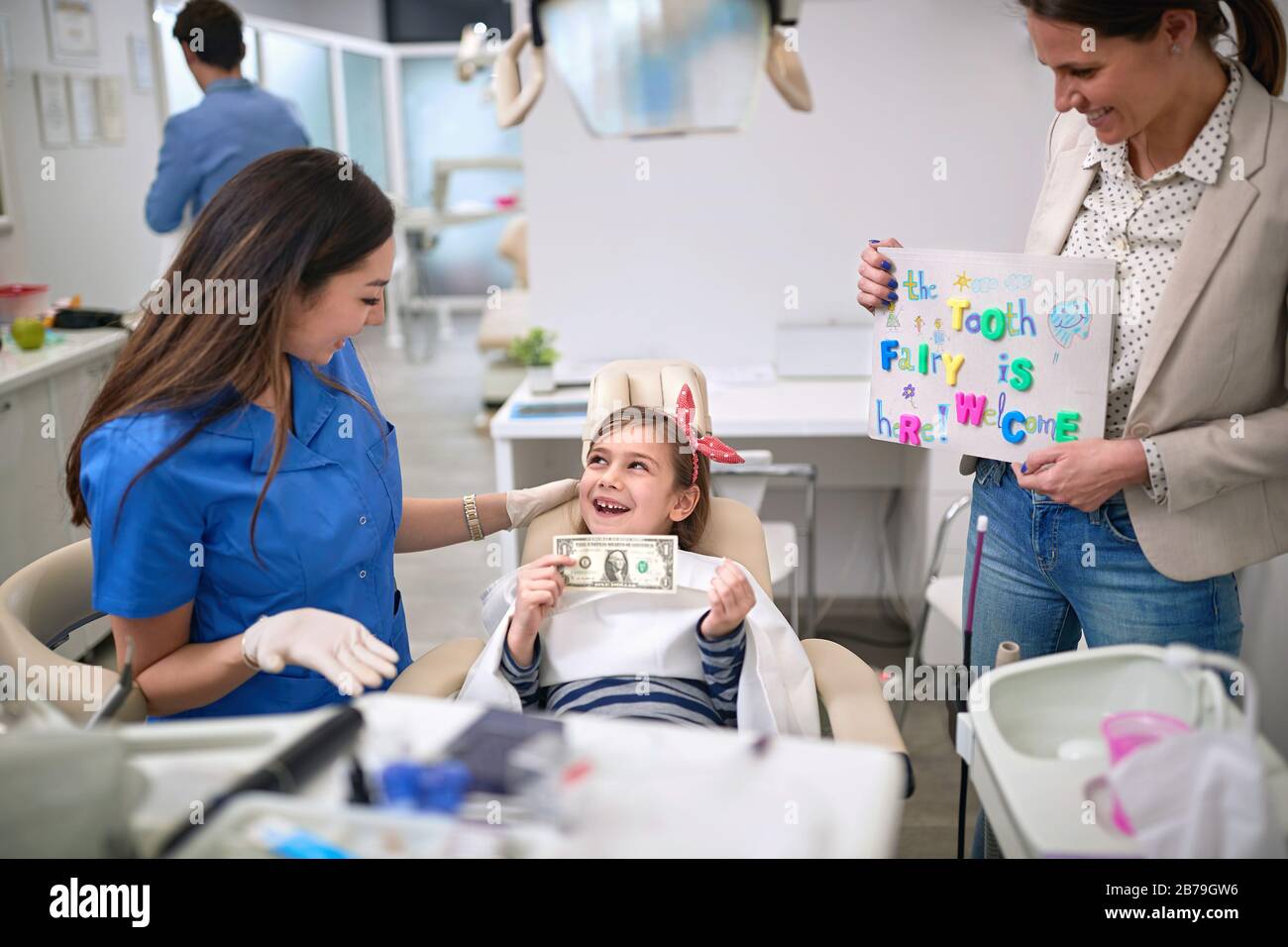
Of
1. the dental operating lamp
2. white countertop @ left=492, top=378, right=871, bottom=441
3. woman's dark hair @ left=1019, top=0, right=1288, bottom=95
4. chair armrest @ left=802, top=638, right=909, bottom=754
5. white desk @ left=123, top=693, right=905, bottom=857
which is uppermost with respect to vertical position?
woman's dark hair @ left=1019, top=0, right=1288, bottom=95

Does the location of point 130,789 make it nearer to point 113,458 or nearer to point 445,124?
point 113,458

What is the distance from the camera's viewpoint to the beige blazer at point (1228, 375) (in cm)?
134

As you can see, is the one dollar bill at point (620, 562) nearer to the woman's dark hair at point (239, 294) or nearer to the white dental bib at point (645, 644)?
the white dental bib at point (645, 644)

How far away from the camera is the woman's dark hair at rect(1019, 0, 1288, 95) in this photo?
1.30m

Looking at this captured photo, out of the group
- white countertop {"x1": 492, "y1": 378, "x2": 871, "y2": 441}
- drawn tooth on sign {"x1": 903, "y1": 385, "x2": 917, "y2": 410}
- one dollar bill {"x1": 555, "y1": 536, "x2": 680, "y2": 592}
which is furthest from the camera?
white countertop {"x1": 492, "y1": 378, "x2": 871, "y2": 441}

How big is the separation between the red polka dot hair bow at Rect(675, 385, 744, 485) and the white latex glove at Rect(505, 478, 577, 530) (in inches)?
8.6

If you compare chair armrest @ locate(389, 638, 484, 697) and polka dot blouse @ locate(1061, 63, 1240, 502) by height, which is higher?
polka dot blouse @ locate(1061, 63, 1240, 502)

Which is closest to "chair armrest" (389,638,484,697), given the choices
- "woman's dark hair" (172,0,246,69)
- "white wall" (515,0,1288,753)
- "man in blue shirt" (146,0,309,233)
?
"white wall" (515,0,1288,753)

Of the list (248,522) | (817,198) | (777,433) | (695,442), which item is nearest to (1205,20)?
(695,442)

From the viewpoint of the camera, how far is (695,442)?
1816 mm

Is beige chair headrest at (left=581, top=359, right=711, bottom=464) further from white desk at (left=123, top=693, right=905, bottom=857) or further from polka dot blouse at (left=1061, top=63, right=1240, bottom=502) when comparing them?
white desk at (left=123, top=693, right=905, bottom=857)

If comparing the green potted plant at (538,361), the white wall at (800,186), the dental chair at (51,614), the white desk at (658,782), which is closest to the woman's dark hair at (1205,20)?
the white desk at (658,782)

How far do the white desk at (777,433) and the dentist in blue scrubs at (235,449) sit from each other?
0.98m
